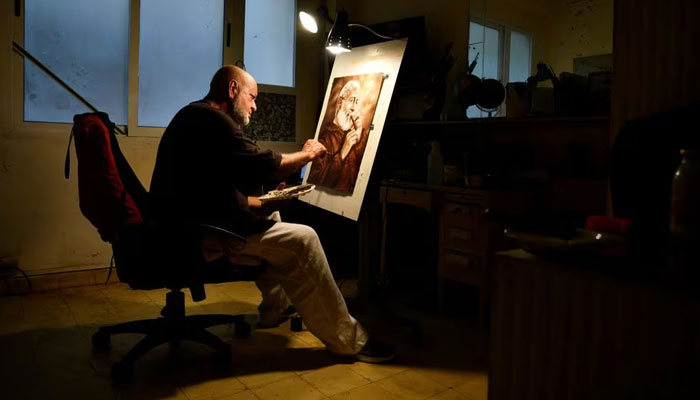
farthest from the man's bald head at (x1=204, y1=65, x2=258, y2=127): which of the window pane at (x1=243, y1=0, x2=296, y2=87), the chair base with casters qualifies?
the window pane at (x1=243, y1=0, x2=296, y2=87)

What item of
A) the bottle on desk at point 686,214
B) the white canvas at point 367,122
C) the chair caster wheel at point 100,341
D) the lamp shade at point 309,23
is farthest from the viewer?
the lamp shade at point 309,23

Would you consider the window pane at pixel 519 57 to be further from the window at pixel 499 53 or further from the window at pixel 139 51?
the window at pixel 139 51

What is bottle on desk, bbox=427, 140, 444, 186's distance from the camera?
3.02m

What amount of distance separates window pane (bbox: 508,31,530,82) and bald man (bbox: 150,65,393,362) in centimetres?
136

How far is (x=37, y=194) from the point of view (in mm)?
3213

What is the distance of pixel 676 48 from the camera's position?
128 cm

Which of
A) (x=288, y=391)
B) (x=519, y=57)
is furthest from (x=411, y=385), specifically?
(x=519, y=57)

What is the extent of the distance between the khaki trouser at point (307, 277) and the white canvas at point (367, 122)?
32cm

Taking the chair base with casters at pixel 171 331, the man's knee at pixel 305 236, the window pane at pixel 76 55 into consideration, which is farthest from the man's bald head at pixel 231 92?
the window pane at pixel 76 55

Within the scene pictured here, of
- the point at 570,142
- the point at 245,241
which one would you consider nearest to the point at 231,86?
the point at 245,241

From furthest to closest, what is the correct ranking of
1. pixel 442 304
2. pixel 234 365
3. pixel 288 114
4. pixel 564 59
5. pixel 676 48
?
pixel 288 114 → pixel 442 304 → pixel 564 59 → pixel 234 365 → pixel 676 48

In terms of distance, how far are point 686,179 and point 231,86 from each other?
1.87m

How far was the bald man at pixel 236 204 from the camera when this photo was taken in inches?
83.0

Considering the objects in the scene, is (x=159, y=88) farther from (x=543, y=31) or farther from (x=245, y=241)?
(x=543, y=31)
